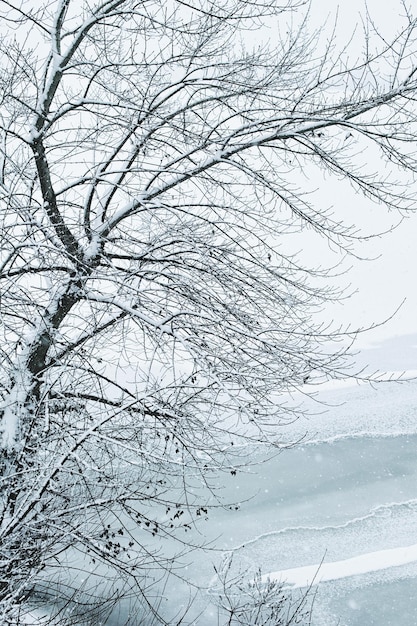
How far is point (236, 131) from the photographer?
5.71 meters

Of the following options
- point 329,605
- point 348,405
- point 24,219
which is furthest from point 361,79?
point 348,405

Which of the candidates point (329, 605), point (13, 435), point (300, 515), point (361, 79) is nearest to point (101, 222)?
point (13, 435)

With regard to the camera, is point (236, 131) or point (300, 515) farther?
point (300, 515)

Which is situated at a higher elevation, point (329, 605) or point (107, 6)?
point (107, 6)

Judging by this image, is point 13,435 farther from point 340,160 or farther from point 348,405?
point 348,405

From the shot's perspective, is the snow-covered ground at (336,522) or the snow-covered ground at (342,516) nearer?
the snow-covered ground at (336,522)

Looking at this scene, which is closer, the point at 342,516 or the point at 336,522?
the point at 336,522

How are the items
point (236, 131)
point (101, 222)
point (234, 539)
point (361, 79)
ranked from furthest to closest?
point (234, 539)
point (101, 222)
point (236, 131)
point (361, 79)

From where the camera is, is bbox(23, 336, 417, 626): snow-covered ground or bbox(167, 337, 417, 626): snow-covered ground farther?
bbox(167, 337, 417, 626): snow-covered ground

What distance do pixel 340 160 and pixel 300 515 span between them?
7.85 meters

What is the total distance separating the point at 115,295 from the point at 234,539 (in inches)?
272

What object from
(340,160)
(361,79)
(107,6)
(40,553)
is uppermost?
(107,6)

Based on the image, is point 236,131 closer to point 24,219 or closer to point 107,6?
point 107,6

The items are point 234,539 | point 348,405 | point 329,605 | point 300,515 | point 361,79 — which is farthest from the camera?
point 348,405
